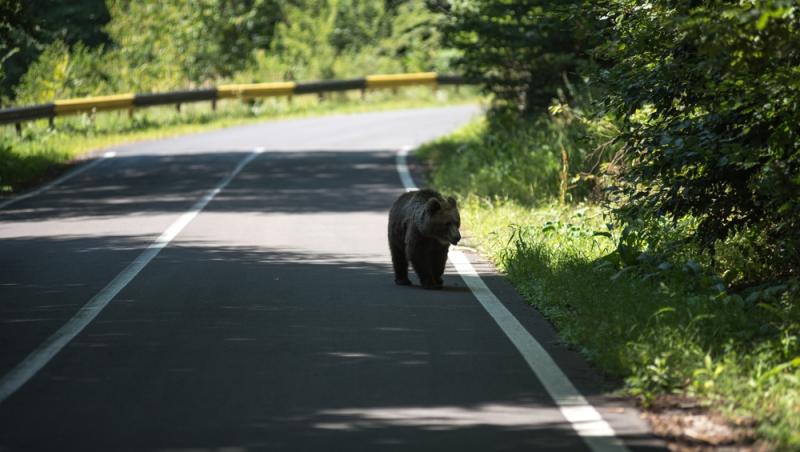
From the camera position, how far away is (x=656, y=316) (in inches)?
370

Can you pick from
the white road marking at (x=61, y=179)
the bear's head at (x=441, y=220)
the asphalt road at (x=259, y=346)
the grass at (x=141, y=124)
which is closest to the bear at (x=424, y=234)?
the bear's head at (x=441, y=220)

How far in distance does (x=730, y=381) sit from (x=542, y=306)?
11.6ft

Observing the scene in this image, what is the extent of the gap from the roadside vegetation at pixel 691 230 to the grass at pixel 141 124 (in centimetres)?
1201

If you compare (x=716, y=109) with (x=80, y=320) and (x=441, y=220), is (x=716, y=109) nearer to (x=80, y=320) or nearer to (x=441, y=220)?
(x=441, y=220)

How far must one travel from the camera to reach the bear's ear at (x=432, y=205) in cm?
1191

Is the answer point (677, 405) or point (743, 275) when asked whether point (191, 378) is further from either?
point (743, 275)

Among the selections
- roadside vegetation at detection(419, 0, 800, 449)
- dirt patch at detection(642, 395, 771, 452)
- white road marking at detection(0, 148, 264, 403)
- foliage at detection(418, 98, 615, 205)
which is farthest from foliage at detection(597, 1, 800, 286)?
white road marking at detection(0, 148, 264, 403)

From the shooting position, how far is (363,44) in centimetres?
5666

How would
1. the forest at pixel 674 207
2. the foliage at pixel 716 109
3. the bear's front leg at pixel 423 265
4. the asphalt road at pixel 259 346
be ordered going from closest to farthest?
the asphalt road at pixel 259 346 → the forest at pixel 674 207 → the foliage at pixel 716 109 → the bear's front leg at pixel 423 265

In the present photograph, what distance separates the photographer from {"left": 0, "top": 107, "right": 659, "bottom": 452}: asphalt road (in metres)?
7.11

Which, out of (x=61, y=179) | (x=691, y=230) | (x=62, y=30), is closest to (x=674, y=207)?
(x=691, y=230)

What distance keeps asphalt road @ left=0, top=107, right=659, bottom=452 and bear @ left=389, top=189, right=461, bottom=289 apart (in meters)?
0.21

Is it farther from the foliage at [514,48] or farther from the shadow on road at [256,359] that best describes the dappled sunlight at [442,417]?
the foliage at [514,48]

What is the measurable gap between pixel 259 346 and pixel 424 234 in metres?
3.01
